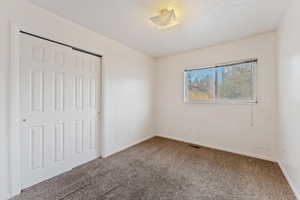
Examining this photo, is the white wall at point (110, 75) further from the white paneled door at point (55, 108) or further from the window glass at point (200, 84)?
the window glass at point (200, 84)

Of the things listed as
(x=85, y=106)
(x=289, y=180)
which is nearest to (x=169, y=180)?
(x=289, y=180)

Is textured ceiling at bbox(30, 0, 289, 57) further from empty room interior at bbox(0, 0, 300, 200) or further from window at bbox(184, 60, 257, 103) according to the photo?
window at bbox(184, 60, 257, 103)

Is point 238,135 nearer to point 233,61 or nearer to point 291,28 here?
point 233,61

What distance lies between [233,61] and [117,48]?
2.55 metres

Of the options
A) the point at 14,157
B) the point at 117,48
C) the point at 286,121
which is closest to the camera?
the point at 14,157

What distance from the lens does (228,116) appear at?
291cm

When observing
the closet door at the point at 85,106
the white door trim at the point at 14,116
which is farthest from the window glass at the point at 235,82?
the white door trim at the point at 14,116

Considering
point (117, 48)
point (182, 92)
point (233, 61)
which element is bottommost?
point (182, 92)

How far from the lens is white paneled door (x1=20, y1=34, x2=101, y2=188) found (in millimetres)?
1721

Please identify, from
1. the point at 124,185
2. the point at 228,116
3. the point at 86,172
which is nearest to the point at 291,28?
the point at 228,116

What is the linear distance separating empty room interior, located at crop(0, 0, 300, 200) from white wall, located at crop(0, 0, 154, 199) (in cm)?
2

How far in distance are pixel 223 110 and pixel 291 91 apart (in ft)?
4.40

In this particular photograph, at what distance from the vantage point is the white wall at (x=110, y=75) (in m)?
1.50

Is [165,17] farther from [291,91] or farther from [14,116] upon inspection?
[14,116]
